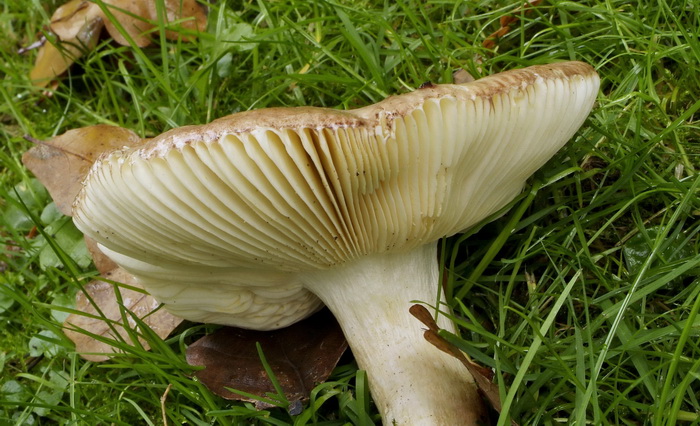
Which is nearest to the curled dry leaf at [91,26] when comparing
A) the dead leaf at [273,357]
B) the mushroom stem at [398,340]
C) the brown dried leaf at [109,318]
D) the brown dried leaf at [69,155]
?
the brown dried leaf at [69,155]

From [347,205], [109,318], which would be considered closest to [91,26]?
[109,318]

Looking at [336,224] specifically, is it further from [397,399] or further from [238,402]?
[238,402]

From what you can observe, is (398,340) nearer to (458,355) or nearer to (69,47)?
(458,355)

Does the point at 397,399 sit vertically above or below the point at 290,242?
below

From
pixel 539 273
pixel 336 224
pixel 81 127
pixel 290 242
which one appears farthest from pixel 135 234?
pixel 81 127

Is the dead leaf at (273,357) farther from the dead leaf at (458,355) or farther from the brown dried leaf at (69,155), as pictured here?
the brown dried leaf at (69,155)

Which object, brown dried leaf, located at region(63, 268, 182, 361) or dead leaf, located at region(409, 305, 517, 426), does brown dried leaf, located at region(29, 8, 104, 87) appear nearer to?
brown dried leaf, located at region(63, 268, 182, 361)
